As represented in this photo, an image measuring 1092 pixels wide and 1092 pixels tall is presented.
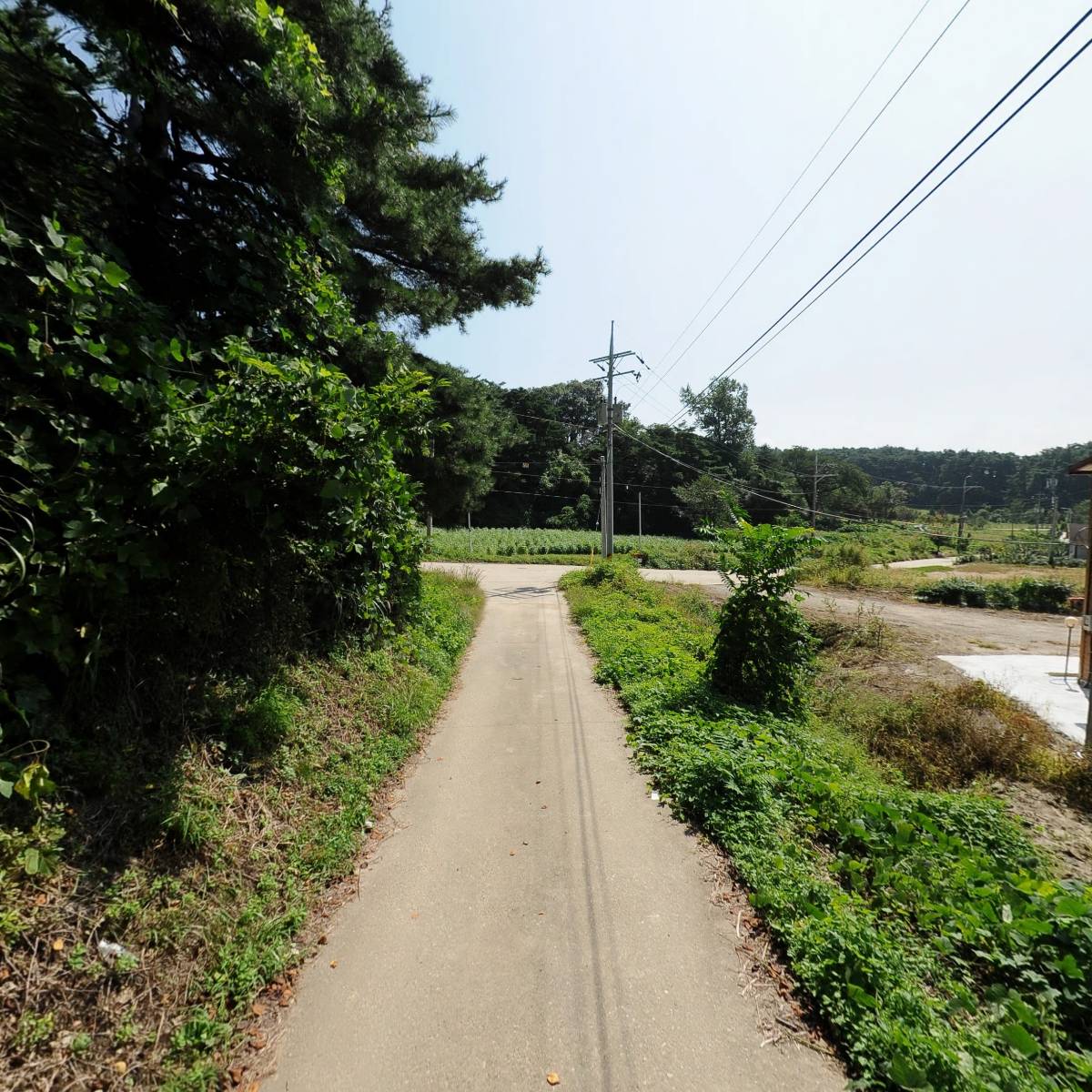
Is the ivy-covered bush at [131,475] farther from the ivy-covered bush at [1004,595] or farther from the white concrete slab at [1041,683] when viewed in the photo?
the ivy-covered bush at [1004,595]

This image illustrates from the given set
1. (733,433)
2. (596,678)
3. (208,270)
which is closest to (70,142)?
(208,270)

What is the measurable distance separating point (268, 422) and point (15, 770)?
215 cm

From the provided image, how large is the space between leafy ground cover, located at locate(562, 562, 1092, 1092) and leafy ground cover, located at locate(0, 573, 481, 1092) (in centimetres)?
280

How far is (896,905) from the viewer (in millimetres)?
3207

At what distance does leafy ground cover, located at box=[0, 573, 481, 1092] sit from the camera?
6.94ft

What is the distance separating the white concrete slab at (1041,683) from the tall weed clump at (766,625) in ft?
11.2

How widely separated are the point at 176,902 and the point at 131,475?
7.73ft

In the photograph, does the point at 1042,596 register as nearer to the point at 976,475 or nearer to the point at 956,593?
the point at 956,593

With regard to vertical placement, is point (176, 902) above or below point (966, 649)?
above

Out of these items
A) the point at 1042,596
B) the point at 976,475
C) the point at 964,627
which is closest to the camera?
the point at 964,627

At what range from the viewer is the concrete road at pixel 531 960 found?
7.72ft

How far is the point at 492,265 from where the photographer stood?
9156 mm

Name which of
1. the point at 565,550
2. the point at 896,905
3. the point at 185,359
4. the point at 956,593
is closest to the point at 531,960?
the point at 896,905

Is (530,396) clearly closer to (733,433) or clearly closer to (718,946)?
(733,433)
